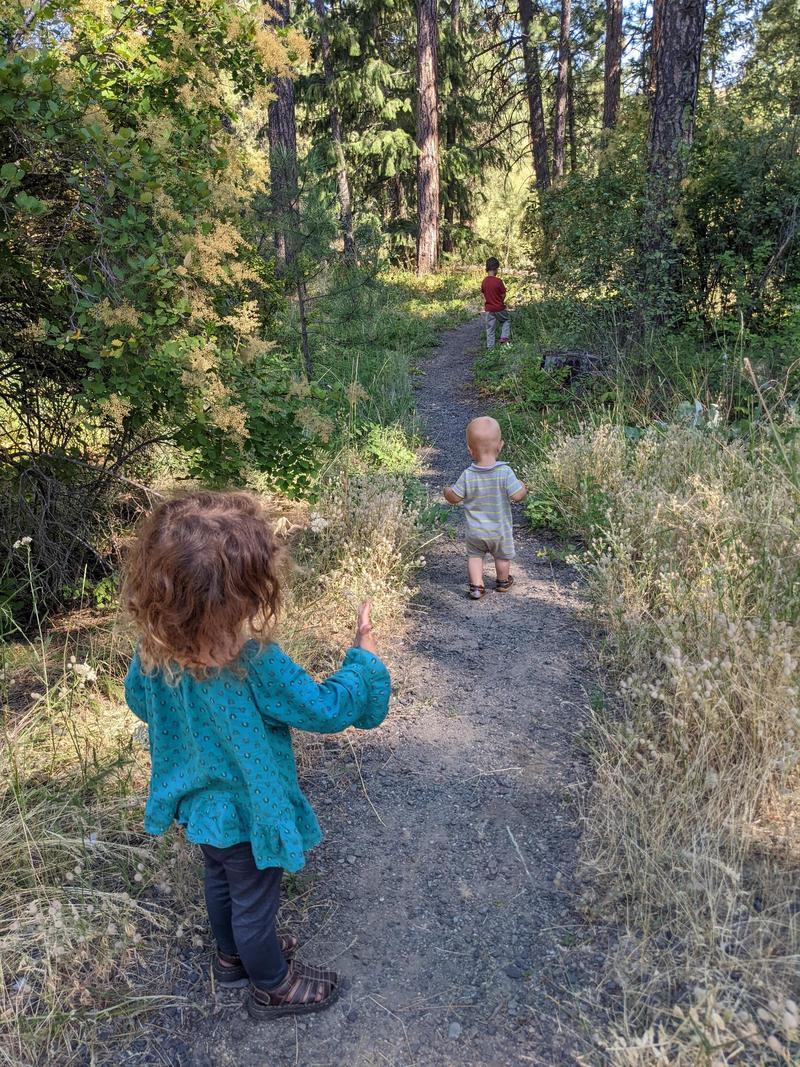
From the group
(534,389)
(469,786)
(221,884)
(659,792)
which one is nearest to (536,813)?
(469,786)

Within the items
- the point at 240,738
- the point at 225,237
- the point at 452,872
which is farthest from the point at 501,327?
the point at 240,738

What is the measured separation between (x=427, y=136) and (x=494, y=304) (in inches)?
326

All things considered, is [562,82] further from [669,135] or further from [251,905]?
[251,905]

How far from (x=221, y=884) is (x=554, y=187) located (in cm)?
1174

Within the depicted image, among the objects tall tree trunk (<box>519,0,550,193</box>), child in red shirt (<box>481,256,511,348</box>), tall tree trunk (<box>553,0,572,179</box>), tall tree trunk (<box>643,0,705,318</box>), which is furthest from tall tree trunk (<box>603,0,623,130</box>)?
tall tree trunk (<box>643,0,705,318</box>)

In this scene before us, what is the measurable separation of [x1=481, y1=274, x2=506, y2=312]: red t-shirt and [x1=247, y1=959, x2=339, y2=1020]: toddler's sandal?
416 inches

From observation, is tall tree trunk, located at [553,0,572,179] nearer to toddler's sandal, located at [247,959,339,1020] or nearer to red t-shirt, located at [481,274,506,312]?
red t-shirt, located at [481,274,506,312]

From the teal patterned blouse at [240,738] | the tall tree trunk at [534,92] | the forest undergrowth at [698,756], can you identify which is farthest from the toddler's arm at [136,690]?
the tall tree trunk at [534,92]

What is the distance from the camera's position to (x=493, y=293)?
Result: 11453 millimetres

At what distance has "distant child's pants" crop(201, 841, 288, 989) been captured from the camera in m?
1.96

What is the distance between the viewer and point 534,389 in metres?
8.32

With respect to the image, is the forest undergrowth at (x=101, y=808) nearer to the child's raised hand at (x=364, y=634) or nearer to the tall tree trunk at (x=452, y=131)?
the child's raised hand at (x=364, y=634)

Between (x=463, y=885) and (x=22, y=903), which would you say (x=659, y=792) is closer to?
(x=463, y=885)

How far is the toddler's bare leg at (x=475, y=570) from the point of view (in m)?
4.56
